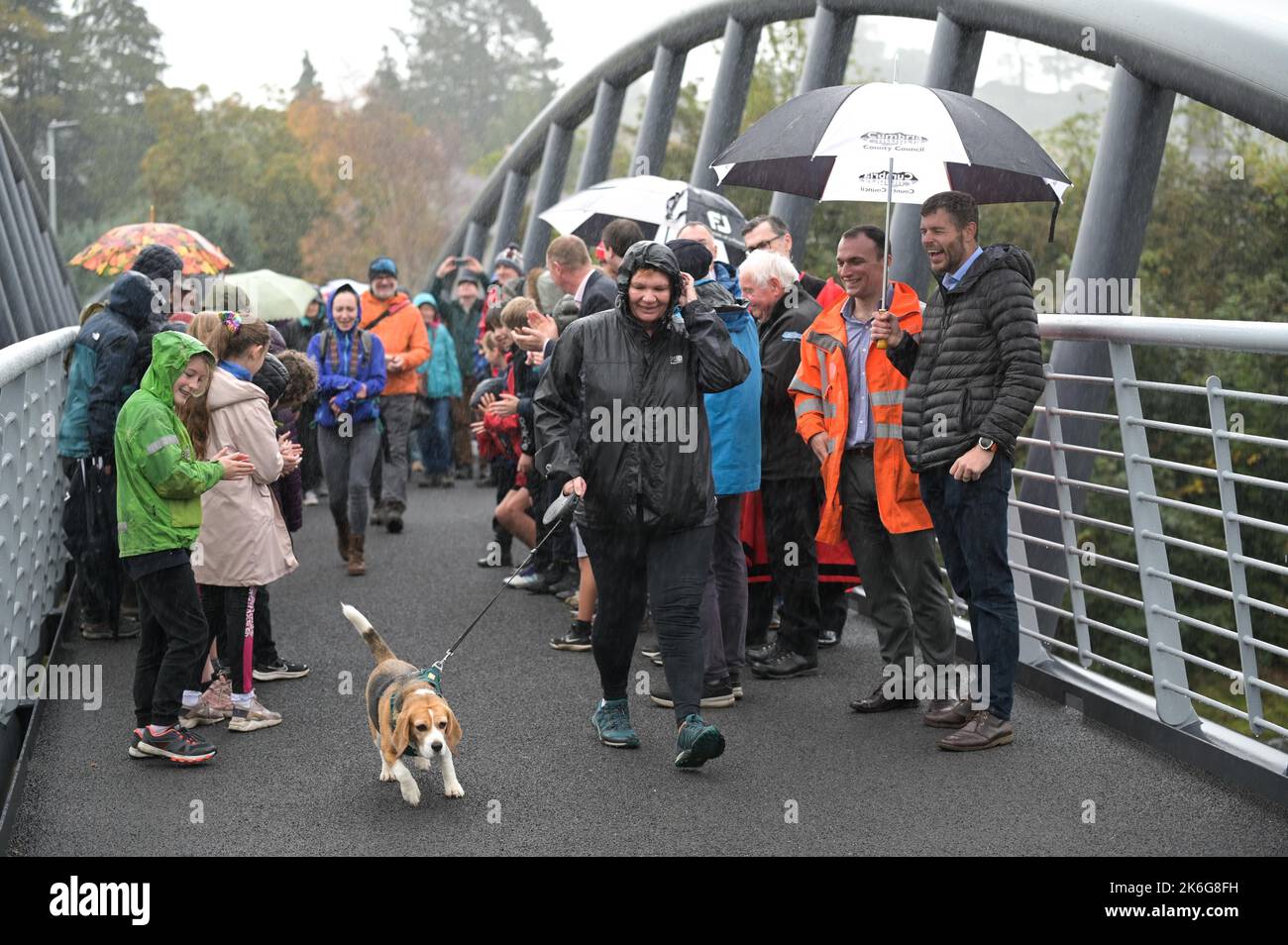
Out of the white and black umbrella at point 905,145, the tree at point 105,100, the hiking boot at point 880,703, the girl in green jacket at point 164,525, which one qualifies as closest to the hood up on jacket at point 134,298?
the girl in green jacket at point 164,525

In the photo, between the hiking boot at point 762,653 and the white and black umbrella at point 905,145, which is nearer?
the white and black umbrella at point 905,145

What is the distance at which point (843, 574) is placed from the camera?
319 inches

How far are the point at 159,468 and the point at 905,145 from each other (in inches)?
129

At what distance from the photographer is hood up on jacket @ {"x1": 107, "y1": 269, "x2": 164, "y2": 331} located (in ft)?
25.6

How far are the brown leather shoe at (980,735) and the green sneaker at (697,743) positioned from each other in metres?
0.99

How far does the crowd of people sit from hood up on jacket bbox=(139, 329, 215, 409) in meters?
0.01

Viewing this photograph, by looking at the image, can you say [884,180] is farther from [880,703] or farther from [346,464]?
[346,464]

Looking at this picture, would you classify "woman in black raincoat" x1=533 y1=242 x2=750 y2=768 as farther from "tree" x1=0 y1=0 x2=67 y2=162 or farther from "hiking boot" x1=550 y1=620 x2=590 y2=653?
"tree" x1=0 y1=0 x2=67 y2=162

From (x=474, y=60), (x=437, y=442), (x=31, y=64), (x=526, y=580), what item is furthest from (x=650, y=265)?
(x=474, y=60)

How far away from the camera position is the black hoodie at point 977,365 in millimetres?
6109

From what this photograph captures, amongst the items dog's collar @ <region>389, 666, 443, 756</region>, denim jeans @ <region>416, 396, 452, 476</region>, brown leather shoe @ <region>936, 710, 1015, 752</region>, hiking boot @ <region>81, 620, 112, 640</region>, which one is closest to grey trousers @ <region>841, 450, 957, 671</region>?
brown leather shoe @ <region>936, 710, 1015, 752</region>

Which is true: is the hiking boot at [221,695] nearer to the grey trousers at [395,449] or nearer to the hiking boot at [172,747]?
the hiking boot at [172,747]
